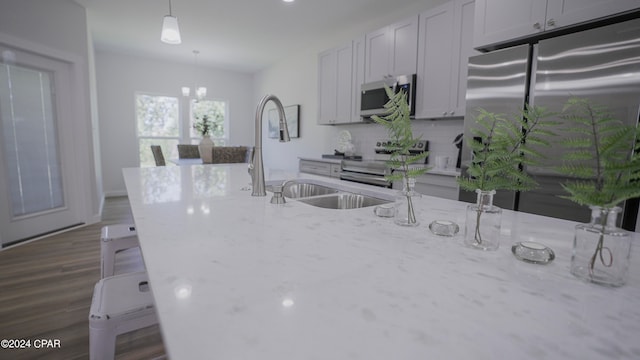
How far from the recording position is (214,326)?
434 mm

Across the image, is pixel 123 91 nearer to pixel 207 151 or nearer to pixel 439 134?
pixel 207 151

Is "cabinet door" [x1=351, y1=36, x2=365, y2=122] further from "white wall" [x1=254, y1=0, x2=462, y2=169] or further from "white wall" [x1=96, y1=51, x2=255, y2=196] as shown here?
"white wall" [x1=96, y1=51, x2=255, y2=196]

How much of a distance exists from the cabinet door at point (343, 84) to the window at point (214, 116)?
146 inches

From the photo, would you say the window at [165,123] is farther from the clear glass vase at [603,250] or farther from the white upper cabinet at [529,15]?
the clear glass vase at [603,250]

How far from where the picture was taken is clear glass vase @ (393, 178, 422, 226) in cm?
98

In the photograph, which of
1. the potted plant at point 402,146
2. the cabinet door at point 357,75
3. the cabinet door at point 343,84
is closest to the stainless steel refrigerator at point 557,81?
the potted plant at point 402,146

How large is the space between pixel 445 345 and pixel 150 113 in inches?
282

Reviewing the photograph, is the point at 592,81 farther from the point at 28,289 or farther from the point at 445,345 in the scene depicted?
the point at 28,289

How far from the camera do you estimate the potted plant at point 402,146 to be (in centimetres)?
89

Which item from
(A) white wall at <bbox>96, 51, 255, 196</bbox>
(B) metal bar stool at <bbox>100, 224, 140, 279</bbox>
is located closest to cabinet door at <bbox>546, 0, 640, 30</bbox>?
(B) metal bar stool at <bbox>100, 224, 140, 279</bbox>

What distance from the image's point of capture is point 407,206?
0.99 metres

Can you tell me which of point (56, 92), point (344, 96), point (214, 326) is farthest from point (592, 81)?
point (56, 92)

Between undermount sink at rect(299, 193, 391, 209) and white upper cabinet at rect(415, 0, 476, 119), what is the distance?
173cm

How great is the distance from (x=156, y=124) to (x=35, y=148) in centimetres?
306
